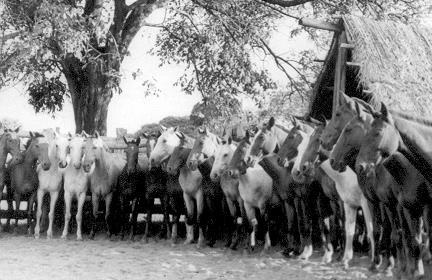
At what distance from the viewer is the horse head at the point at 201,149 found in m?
10.8

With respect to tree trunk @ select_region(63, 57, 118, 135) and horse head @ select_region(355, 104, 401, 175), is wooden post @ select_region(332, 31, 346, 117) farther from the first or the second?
tree trunk @ select_region(63, 57, 118, 135)

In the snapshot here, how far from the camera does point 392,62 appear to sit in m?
10.7

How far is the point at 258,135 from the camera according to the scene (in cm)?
1002

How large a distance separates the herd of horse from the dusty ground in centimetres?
43

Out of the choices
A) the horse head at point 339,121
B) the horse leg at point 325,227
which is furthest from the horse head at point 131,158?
the horse head at point 339,121

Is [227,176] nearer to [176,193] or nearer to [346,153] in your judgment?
[176,193]

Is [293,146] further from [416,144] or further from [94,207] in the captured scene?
[94,207]

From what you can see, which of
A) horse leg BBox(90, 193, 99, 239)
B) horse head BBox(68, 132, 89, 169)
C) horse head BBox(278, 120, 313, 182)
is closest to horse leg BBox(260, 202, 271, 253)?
horse head BBox(278, 120, 313, 182)

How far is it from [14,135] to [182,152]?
359 centimetres

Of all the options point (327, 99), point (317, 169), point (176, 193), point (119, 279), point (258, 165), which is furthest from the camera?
point (327, 99)

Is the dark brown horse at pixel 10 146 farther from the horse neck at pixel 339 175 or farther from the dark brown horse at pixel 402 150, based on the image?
the dark brown horse at pixel 402 150

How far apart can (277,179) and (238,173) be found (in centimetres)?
70

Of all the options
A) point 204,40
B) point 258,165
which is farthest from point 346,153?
point 204,40

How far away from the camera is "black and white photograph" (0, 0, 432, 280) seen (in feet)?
24.6
